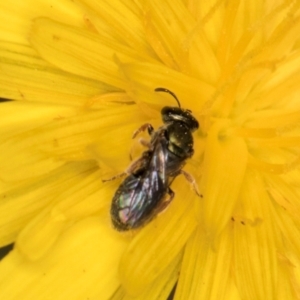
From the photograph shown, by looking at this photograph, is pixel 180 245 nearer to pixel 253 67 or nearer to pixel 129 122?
pixel 129 122

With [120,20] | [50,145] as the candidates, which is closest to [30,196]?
[50,145]

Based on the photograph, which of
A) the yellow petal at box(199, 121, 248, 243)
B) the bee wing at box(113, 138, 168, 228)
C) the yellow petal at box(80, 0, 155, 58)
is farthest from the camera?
the yellow petal at box(80, 0, 155, 58)

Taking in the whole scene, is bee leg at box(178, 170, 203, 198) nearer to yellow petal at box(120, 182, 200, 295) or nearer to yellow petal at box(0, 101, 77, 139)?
yellow petal at box(120, 182, 200, 295)

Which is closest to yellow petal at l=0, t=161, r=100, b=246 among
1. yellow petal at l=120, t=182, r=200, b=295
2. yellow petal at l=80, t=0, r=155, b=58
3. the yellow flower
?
the yellow flower

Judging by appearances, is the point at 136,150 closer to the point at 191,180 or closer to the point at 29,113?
the point at 191,180

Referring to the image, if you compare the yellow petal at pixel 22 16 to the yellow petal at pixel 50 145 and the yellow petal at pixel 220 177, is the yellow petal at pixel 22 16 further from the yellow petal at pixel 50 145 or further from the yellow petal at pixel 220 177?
the yellow petal at pixel 220 177

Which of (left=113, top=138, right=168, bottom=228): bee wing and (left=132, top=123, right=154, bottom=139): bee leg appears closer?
(left=113, top=138, right=168, bottom=228): bee wing
